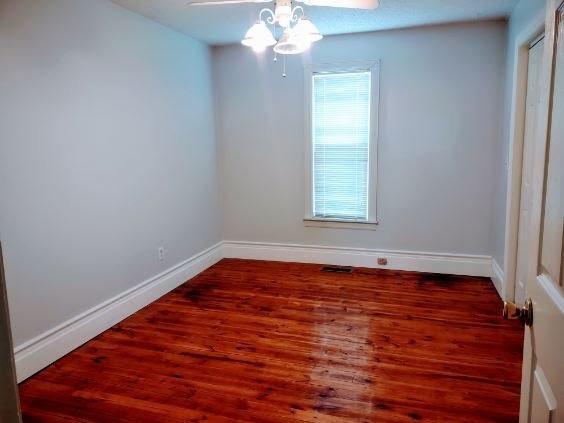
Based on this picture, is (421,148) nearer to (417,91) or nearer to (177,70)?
(417,91)

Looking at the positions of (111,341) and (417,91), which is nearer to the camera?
(111,341)

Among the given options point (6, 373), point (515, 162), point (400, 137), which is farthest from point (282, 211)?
point (6, 373)

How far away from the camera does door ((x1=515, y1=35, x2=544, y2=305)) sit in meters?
2.99

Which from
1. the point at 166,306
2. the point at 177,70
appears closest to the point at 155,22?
the point at 177,70

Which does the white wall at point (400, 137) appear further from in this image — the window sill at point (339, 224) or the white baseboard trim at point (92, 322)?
the white baseboard trim at point (92, 322)

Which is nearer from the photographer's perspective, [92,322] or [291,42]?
[291,42]

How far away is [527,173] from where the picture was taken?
3.12 m

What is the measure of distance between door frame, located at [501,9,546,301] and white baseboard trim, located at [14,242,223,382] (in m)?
2.92

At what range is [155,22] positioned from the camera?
3.54 m

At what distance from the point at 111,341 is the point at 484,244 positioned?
3.48 metres

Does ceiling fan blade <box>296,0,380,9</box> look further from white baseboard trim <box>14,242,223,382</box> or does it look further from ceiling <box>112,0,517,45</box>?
white baseboard trim <box>14,242,223,382</box>

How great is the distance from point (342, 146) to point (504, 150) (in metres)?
1.52

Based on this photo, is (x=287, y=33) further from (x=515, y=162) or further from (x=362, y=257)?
(x=362, y=257)

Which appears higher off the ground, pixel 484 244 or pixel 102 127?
pixel 102 127
